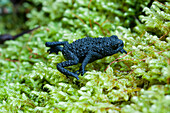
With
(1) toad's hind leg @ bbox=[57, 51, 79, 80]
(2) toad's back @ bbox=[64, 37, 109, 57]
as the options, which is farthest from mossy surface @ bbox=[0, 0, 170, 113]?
(2) toad's back @ bbox=[64, 37, 109, 57]

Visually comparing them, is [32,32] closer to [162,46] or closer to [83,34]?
[83,34]

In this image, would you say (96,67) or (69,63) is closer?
(69,63)

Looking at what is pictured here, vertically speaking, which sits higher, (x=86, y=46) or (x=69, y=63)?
(x=86, y=46)

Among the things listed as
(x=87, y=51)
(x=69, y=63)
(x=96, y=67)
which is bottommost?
(x=96, y=67)

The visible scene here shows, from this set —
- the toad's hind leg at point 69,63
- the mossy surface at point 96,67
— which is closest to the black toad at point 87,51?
the toad's hind leg at point 69,63

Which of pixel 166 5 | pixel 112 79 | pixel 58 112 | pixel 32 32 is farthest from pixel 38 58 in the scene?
pixel 166 5

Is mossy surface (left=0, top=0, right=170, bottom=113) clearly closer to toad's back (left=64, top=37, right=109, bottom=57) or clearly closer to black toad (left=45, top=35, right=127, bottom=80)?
black toad (left=45, top=35, right=127, bottom=80)

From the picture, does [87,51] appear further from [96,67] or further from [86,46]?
[96,67]

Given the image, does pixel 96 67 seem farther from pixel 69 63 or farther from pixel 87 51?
pixel 69 63

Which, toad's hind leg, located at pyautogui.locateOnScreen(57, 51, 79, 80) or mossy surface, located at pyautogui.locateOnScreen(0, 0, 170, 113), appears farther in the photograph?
toad's hind leg, located at pyautogui.locateOnScreen(57, 51, 79, 80)

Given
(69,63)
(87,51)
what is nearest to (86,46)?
(87,51)

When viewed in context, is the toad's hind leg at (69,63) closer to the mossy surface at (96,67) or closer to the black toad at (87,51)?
the black toad at (87,51)
